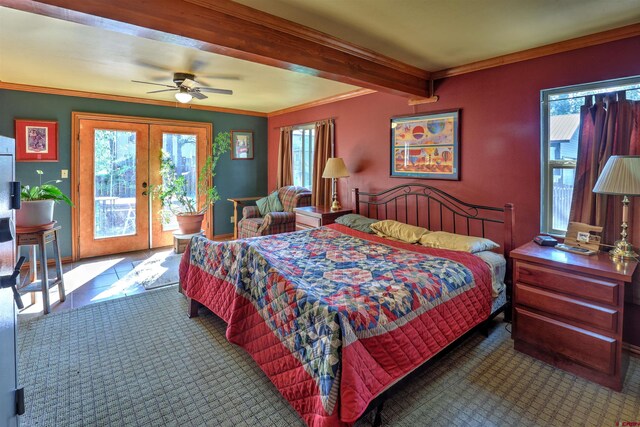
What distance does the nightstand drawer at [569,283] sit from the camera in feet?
6.61

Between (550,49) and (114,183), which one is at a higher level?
(550,49)

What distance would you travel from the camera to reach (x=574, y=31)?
8.20 feet

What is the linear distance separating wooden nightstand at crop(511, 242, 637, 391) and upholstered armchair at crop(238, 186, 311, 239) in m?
3.08

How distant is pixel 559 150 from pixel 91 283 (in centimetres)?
498

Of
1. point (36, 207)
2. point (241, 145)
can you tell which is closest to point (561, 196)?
point (36, 207)

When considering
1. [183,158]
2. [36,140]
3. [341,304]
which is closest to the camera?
[341,304]

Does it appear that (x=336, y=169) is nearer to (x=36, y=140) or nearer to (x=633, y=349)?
(x=633, y=349)

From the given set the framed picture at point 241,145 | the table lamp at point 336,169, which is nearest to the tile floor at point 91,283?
the framed picture at point 241,145

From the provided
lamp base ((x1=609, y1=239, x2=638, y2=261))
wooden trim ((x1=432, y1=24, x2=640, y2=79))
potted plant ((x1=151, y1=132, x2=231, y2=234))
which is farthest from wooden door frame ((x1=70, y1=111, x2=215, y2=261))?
lamp base ((x1=609, y1=239, x2=638, y2=261))

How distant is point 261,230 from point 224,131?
237 centimetres

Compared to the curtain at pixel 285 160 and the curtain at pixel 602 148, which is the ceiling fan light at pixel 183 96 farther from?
the curtain at pixel 602 148

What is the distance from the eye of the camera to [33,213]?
9.87ft

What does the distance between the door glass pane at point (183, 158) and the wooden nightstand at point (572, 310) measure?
199 inches

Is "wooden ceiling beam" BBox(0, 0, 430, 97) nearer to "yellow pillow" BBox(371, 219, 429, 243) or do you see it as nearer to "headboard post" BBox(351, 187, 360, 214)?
"yellow pillow" BBox(371, 219, 429, 243)
